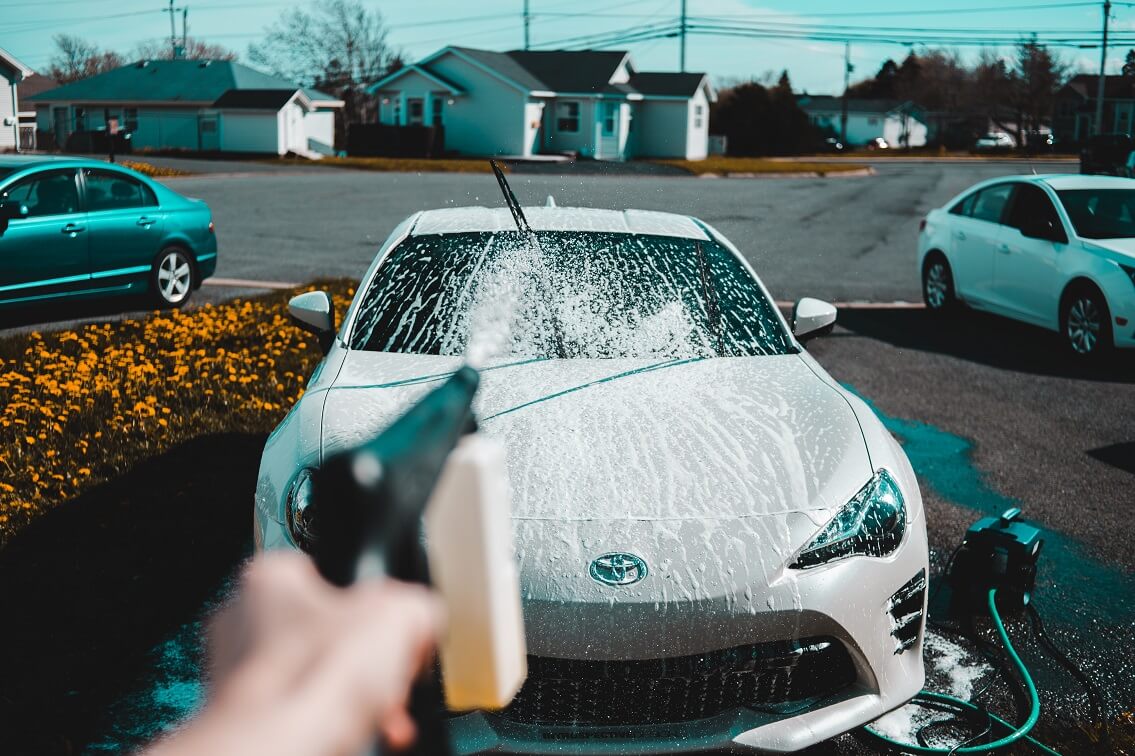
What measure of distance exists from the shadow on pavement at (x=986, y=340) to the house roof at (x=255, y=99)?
45.2m

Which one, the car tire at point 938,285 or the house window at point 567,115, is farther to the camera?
the house window at point 567,115

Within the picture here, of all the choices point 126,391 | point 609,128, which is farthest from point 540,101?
point 126,391

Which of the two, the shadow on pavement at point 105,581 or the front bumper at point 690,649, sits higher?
the front bumper at point 690,649

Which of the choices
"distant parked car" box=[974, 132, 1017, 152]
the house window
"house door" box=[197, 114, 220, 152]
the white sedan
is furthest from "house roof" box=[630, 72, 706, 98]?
the white sedan

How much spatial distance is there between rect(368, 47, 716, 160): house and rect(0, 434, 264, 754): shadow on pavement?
42.9 metres

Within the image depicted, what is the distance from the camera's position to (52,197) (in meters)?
10.6

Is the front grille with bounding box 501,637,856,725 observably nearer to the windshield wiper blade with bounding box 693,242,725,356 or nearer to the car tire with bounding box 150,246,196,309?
the windshield wiper blade with bounding box 693,242,725,356

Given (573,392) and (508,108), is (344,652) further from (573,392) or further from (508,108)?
(508,108)

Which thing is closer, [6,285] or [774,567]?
[774,567]

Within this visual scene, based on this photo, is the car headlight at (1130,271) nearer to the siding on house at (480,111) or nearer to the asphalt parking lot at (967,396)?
the asphalt parking lot at (967,396)

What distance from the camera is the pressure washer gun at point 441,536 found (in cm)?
57

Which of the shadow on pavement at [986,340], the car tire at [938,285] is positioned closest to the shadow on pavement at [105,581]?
the shadow on pavement at [986,340]

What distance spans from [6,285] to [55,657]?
690 cm

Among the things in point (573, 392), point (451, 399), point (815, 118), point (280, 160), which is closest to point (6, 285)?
point (573, 392)
